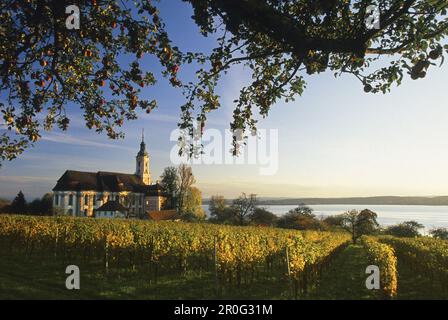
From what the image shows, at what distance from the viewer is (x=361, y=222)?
70062 millimetres

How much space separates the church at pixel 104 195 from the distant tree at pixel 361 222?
45834 millimetres

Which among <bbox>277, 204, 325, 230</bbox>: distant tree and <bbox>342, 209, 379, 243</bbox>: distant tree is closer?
<bbox>342, 209, 379, 243</bbox>: distant tree

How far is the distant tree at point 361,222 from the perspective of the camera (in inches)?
2773

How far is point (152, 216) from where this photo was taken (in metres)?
73.9

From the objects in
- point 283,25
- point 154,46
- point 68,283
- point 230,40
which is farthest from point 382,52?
point 68,283

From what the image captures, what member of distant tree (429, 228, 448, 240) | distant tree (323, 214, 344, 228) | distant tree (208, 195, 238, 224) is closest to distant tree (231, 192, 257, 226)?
distant tree (208, 195, 238, 224)

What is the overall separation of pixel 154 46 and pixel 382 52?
4515mm

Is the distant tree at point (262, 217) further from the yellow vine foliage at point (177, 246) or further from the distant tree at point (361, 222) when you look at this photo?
the yellow vine foliage at point (177, 246)

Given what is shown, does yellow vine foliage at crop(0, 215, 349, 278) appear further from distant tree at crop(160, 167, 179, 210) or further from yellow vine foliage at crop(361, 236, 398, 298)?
distant tree at crop(160, 167, 179, 210)

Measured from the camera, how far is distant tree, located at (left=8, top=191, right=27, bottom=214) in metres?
73.8

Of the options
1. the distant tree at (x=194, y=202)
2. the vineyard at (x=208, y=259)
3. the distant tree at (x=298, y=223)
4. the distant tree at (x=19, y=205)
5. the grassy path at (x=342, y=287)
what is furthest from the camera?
the distant tree at (x=194, y=202)

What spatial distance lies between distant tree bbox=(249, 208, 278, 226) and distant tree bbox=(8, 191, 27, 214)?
1853 inches

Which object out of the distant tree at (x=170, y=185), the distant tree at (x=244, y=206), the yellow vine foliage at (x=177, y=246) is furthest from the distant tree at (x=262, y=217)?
the yellow vine foliage at (x=177, y=246)

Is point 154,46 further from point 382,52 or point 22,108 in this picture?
point 382,52
